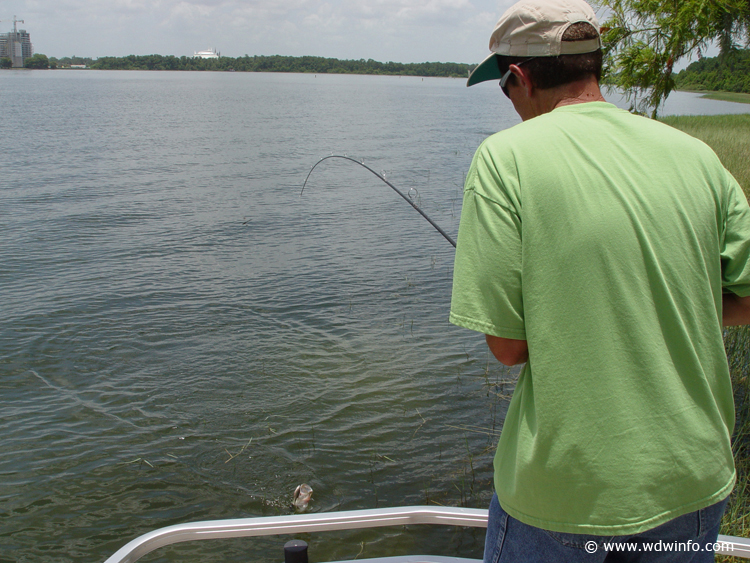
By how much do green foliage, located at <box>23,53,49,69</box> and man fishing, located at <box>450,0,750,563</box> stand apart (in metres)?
221

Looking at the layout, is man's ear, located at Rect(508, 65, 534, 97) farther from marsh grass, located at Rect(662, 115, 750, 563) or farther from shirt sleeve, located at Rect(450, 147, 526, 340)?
marsh grass, located at Rect(662, 115, 750, 563)

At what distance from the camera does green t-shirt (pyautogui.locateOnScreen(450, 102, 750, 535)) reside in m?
1.31

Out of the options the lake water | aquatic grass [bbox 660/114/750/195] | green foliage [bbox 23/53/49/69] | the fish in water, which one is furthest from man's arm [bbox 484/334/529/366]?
green foliage [bbox 23/53/49/69]

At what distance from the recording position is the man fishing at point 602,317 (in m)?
1.31

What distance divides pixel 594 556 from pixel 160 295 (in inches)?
382

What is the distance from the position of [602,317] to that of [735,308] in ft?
1.84

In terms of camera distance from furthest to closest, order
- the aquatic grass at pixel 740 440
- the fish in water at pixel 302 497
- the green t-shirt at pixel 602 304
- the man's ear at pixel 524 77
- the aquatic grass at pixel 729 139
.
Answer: the aquatic grass at pixel 729 139 < the fish in water at pixel 302 497 < the aquatic grass at pixel 740 440 < the man's ear at pixel 524 77 < the green t-shirt at pixel 602 304

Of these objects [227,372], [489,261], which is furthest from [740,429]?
[227,372]

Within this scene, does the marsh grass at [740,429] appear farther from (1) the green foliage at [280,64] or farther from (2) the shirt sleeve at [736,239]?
(1) the green foliage at [280,64]

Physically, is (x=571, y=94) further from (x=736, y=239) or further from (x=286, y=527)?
(x=286, y=527)

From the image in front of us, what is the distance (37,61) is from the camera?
18788 centimetres

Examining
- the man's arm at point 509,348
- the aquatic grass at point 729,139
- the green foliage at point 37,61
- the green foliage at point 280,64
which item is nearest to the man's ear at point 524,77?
the man's arm at point 509,348

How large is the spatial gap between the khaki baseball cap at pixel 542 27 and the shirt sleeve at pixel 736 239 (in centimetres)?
50

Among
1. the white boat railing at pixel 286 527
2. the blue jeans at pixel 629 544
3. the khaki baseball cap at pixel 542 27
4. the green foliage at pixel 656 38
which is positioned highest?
the green foliage at pixel 656 38
